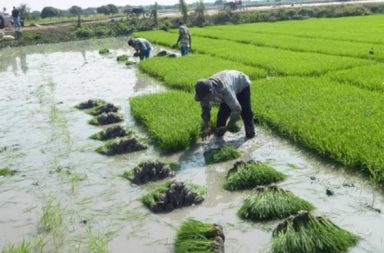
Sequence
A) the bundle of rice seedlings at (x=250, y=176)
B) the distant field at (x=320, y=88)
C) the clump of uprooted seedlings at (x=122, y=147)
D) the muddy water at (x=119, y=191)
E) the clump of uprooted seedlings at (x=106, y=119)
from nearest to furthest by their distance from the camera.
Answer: the muddy water at (x=119, y=191)
the bundle of rice seedlings at (x=250, y=176)
the distant field at (x=320, y=88)
the clump of uprooted seedlings at (x=122, y=147)
the clump of uprooted seedlings at (x=106, y=119)

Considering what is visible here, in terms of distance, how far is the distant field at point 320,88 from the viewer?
5379 millimetres

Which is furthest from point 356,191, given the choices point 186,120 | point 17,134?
point 17,134

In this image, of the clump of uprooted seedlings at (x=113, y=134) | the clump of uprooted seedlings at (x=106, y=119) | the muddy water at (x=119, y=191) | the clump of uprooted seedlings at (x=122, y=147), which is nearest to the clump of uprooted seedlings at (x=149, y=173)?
the muddy water at (x=119, y=191)

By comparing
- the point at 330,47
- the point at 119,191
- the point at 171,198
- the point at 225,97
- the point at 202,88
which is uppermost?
the point at 202,88

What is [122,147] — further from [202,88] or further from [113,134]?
[202,88]

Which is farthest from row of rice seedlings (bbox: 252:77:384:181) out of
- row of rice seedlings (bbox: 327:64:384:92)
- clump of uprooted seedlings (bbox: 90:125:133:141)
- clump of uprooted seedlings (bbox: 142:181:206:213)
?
clump of uprooted seedlings (bbox: 90:125:133:141)

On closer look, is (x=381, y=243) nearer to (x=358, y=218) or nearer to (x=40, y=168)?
(x=358, y=218)

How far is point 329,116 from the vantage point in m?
6.43

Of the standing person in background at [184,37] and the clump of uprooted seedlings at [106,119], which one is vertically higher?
the standing person in background at [184,37]

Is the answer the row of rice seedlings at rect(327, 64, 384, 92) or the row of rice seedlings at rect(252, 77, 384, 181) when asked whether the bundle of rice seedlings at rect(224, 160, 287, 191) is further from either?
the row of rice seedlings at rect(327, 64, 384, 92)

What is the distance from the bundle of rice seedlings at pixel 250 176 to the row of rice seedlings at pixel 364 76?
13.6ft

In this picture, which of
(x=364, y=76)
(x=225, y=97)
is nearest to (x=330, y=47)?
(x=364, y=76)

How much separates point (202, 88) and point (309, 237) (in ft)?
7.71

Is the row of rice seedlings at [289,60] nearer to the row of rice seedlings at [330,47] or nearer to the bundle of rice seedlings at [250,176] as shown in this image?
the row of rice seedlings at [330,47]
